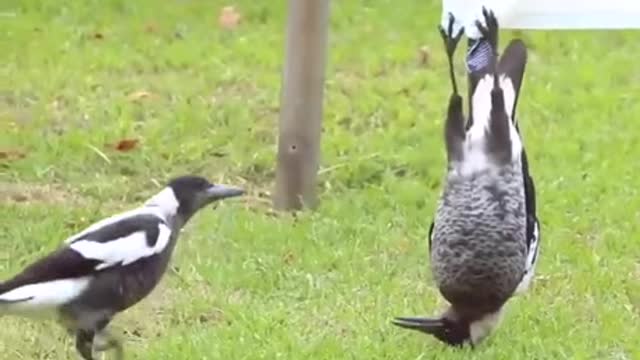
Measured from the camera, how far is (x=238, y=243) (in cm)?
667

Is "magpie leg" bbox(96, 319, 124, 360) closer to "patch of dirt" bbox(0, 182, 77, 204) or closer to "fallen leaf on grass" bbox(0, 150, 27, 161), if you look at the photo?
"patch of dirt" bbox(0, 182, 77, 204)

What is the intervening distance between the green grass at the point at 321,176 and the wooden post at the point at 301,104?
0.13 m

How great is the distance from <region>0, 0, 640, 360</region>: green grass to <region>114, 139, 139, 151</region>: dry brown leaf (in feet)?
0.12

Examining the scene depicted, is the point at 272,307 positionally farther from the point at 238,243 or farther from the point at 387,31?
the point at 387,31

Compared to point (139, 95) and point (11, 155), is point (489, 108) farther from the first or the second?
point (139, 95)

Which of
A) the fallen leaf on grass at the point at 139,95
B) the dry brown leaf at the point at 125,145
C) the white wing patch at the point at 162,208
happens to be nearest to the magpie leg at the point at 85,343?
the white wing patch at the point at 162,208

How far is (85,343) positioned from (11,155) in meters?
2.90

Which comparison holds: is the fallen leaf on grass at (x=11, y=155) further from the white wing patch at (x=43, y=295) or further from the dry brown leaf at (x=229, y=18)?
the white wing patch at (x=43, y=295)

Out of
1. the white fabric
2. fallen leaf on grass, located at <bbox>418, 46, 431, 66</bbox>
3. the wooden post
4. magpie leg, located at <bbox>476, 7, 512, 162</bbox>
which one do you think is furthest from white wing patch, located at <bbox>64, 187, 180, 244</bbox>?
fallen leaf on grass, located at <bbox>418, 46, 431, 66</bbox>

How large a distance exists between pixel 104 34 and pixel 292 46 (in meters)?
3.16

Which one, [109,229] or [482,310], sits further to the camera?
[482,310]

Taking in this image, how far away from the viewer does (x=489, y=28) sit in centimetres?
540

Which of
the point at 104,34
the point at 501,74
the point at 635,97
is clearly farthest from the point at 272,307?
the point at 104,34

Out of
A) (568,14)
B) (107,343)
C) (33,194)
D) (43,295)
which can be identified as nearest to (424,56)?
(33,194)
